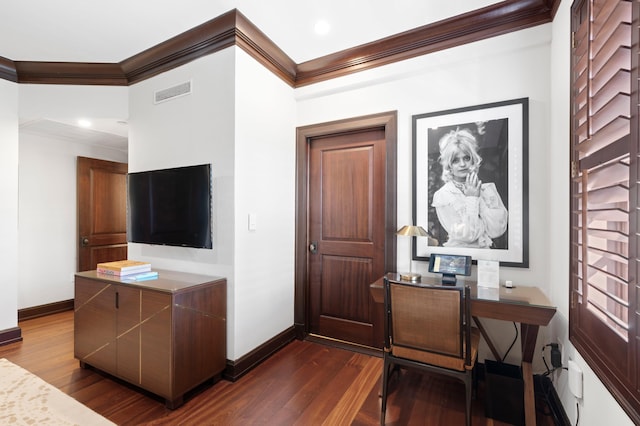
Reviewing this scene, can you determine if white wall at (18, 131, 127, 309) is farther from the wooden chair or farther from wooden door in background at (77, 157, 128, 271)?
the wooden chair

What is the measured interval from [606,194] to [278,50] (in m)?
2.57

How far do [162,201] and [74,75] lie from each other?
5.92ft

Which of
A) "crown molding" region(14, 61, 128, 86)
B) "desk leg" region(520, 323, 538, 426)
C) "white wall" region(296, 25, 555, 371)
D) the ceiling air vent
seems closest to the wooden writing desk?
"desk leg" region(520, 323, 538, 426)

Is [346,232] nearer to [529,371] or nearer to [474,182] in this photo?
[474,182]

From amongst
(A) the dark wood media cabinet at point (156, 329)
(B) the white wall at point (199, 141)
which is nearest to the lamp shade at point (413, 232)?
(B) the white wall at point (199, 141)

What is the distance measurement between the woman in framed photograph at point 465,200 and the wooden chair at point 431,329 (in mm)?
836

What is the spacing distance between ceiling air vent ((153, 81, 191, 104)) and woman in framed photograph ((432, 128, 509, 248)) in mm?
2207

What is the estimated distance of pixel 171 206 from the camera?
255 cm

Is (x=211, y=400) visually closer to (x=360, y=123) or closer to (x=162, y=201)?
(x=162, y=201)

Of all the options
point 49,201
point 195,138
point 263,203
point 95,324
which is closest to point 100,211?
point 49,201

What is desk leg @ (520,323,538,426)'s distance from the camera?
1.72m

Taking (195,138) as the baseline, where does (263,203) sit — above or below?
below

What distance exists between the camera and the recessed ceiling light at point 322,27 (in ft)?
7.84

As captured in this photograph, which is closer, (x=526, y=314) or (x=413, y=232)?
(x=526, y=314)
